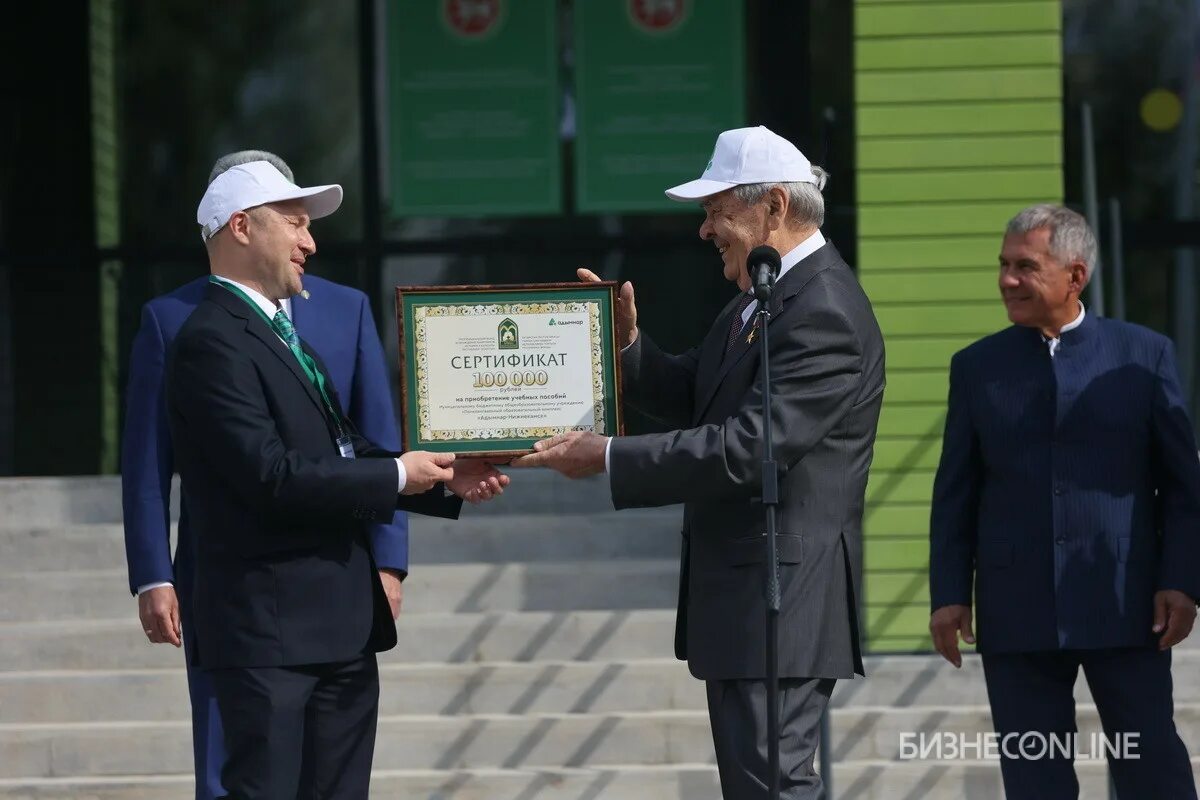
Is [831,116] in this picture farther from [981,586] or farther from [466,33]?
[981,586]

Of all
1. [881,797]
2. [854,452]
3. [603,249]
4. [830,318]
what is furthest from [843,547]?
[603,249]

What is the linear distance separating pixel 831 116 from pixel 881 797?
11.4 ft

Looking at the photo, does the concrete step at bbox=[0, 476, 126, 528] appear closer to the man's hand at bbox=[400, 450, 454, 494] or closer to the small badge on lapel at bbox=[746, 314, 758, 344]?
the man's hand at bbox=[400, 450, 454, 494]

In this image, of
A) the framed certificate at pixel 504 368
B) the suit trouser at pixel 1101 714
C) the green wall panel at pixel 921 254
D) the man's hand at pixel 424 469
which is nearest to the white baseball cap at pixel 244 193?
the framed certificate at pixel 504 368

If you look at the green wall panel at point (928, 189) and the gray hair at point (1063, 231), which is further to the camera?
the green wall panel at point (928, 189)

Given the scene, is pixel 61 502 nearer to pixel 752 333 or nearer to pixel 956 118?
A: pixel 956 118

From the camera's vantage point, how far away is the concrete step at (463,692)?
7441 mm

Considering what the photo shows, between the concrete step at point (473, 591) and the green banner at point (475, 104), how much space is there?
2505 millimetres

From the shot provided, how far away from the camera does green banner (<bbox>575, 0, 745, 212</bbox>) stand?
9.81m

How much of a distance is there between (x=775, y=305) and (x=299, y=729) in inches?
58.2

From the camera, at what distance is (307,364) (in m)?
4.75

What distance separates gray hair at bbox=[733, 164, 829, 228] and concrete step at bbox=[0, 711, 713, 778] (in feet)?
9.78

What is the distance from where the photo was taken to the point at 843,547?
183 inches

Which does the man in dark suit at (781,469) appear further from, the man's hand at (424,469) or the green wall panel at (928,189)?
the green wall panel at (928,189)
